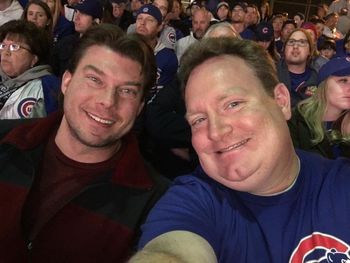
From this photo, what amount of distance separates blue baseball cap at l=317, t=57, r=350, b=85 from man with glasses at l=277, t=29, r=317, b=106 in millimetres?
1084

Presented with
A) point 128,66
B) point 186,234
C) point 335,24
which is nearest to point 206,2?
point 335,24

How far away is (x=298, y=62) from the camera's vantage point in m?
4.38

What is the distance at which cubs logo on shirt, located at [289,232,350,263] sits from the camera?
129 centimetres

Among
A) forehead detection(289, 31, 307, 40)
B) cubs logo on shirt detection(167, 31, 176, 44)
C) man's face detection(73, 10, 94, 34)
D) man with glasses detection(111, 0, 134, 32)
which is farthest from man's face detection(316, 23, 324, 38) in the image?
man's face detection(73, 10, 94, 34)

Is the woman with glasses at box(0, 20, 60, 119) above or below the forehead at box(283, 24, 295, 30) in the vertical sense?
above

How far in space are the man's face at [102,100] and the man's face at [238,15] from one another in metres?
4.58

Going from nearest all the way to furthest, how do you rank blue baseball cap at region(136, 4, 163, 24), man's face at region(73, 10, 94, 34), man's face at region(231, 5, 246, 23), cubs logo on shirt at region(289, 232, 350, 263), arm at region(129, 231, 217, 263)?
1. arm at region(129, 231, 217, 263)
2. cubs logo on shirt at region(289, 232, 350, 263)
3. blue baseball cap at region(136, 4, 163, 24)
4. man's face at region(73, 10, 94, 34)
5. man's face at region(231, 5, 246, 23)

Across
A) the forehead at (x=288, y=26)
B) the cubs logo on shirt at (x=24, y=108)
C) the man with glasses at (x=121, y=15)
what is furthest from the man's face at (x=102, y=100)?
the forehead at (x=288, y=26)

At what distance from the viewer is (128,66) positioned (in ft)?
6.72

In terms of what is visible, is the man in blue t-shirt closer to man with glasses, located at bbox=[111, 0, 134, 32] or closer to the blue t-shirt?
the blue t-shirt

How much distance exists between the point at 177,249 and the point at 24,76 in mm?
2121

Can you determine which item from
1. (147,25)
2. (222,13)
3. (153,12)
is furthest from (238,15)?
(147,25)

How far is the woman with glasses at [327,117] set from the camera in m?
2.49

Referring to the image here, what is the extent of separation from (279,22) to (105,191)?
6.67 m
